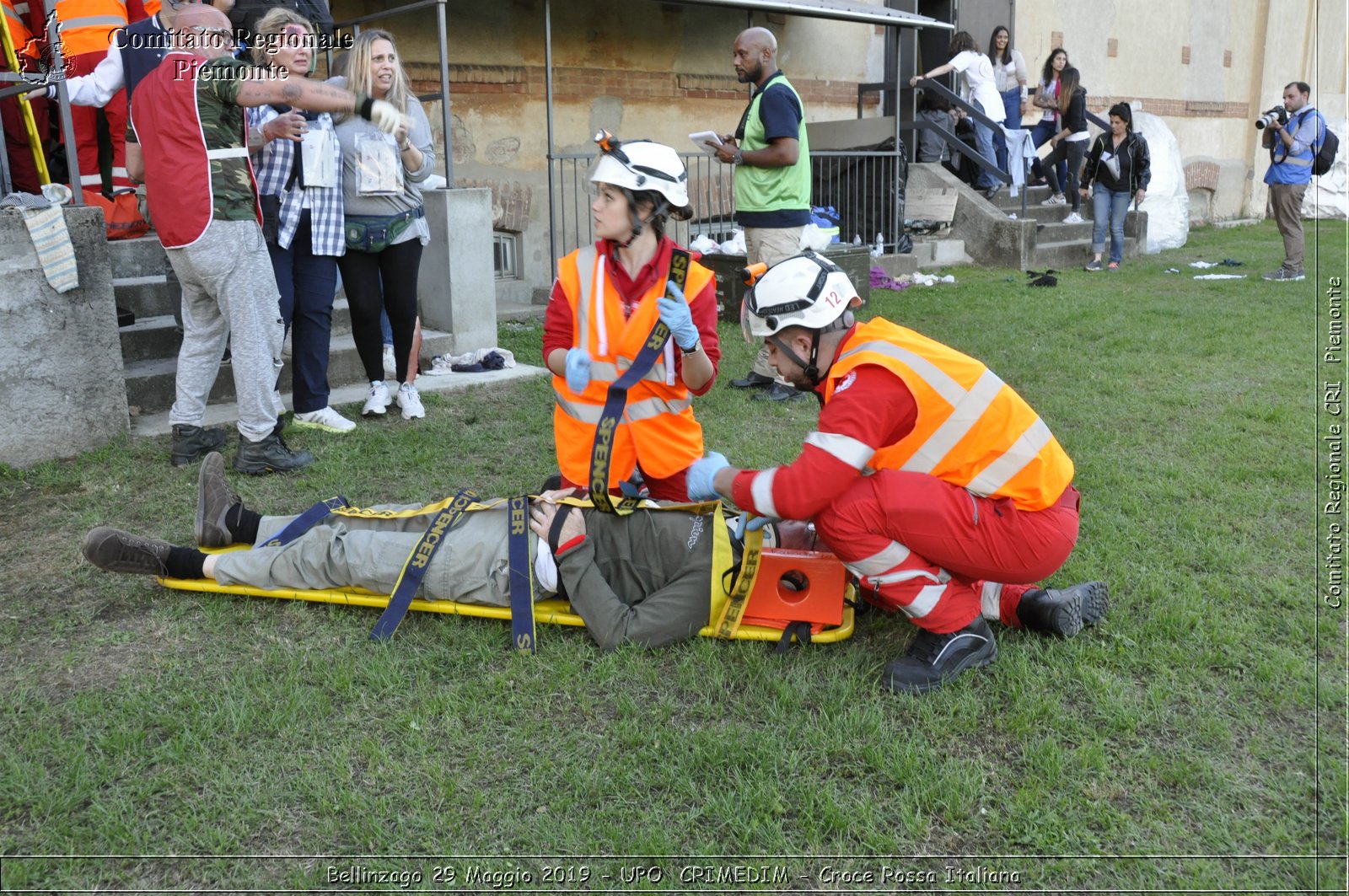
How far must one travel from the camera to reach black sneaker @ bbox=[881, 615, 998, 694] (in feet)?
11.3

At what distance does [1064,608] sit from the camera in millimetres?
3746

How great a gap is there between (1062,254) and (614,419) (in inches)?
486

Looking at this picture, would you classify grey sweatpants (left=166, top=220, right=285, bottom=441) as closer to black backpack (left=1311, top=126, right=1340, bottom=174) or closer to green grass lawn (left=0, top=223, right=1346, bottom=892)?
green grass lawn (left=0, top=223, right=1346, bottom=892)

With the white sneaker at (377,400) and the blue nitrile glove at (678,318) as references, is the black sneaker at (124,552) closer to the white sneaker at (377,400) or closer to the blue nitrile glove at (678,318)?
the blue nitrile glove at (678,318)

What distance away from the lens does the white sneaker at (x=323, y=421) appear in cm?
640

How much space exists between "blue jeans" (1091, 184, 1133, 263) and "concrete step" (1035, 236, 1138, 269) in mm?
402

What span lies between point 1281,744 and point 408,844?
2438mm

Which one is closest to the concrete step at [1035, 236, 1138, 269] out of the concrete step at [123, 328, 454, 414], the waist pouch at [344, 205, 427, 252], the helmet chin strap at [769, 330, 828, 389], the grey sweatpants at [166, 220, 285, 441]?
the concrete step at [123, 328, 454, 414]

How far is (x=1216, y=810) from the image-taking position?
9.48 feet

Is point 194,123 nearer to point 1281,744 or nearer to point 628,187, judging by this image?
point 628,187

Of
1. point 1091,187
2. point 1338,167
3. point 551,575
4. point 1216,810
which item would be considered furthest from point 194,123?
point 1338,167

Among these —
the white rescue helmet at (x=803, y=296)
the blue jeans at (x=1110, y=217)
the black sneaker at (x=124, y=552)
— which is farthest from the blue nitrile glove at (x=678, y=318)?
the blue jeans at (x=1110, y=217)

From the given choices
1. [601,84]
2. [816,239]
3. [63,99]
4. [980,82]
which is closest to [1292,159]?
[980,82]

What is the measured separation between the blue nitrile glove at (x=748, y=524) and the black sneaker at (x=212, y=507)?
6.66ft
